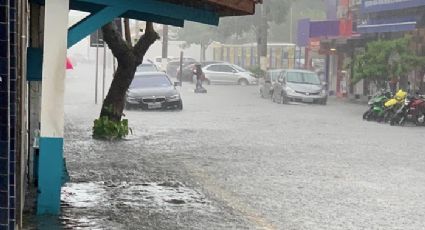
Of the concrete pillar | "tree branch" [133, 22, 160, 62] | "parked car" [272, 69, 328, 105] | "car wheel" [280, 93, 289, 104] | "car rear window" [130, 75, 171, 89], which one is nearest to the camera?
the concrete pillar

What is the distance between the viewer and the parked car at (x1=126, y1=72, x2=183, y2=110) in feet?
98.3

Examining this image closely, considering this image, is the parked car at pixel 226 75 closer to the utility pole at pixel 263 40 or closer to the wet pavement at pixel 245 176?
the utility pole at pixel 263 40

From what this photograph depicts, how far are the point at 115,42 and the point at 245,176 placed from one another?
6080mm

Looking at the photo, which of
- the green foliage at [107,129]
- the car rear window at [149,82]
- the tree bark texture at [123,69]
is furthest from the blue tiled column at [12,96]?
the car rear window at [149,82]

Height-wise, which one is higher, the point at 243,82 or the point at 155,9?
the point at 155,9

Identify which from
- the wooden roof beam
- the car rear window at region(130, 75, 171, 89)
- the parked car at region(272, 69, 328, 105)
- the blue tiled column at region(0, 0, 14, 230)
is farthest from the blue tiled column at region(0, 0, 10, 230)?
the parked car at region(272, 69, 328, 105)

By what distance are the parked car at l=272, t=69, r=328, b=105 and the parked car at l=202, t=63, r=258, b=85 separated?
17.1m

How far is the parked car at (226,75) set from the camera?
54.6 metres

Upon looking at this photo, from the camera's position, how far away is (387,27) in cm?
3650

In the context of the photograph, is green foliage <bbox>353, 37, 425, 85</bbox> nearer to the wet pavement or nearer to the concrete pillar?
the wet pavement

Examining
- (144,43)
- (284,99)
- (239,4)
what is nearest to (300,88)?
(284,99)

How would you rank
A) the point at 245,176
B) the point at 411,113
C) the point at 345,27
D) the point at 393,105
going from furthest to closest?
the point at 345,27 < the point at 393,105 < the point at 411,113 < the point at 245,176

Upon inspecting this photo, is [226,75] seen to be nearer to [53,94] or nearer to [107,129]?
[107,129]

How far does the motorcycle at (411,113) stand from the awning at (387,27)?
9325 mm
